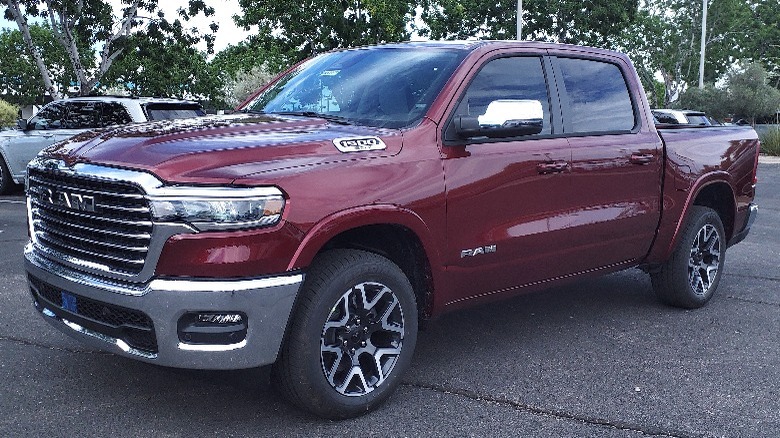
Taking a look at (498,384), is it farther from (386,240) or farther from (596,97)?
(596,97)

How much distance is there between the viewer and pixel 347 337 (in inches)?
153

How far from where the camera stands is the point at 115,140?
3812 mm

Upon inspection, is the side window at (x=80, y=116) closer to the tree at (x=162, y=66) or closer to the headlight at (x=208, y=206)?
the headlight at (x=208, y=206)

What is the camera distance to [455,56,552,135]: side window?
4.53 meters

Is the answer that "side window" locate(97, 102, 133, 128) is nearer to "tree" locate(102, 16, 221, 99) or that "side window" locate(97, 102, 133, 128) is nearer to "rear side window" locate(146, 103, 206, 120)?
"rear side window" locate(146, 103, 206, 120)

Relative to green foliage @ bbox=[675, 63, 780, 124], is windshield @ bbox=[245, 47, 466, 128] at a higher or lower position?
higher

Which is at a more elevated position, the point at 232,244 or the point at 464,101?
the point at 464,101

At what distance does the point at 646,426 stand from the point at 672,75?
59.1 meters

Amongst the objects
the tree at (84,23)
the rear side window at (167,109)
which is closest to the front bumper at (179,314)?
the rear side window at (167,109)

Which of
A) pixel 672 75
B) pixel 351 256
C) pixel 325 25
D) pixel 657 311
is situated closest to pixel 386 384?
pixel 351 256

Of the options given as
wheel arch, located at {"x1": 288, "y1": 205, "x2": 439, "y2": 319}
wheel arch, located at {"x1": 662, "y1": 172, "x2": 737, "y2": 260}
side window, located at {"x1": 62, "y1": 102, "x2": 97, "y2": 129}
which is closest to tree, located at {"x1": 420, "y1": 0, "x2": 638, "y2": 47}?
side window, located at {"x1": 62, "y1": 102, "x2": 97, "y2": 129}

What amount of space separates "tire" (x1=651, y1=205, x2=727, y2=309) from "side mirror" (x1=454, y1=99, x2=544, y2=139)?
7.72 ft

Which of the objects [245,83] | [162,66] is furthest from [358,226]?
[245,83]

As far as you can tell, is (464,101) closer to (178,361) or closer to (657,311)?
(178,361)
